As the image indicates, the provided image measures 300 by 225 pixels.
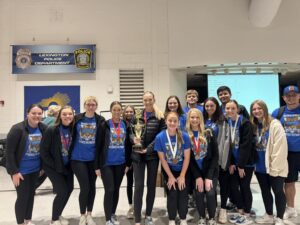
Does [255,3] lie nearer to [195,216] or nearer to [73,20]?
[73,20]

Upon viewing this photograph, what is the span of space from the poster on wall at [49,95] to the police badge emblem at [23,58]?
1.89ft

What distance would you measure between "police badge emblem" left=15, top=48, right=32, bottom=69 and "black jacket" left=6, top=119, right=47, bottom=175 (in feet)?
15.9

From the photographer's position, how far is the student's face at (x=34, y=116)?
298cm

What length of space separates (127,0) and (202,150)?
219 inches

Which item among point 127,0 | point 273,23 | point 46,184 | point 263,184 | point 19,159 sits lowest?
point 46,184

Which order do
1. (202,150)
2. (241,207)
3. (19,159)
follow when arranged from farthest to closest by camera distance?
1. (241,207)
2. (202,150)
3. (19,159)

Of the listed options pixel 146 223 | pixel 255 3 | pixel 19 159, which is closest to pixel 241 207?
pixel 146 223

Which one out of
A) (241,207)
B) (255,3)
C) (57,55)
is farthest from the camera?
(57,55)

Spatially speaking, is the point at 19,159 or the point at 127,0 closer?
the point at 19,159

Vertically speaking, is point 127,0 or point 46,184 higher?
point 127,0

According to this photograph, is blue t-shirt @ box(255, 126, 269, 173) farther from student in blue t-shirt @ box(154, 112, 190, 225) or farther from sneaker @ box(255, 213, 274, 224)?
student in blue t-shirt @ box(154, 112, 190, 225)

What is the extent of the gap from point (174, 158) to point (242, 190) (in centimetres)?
94

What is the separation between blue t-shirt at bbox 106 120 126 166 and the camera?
124 inches

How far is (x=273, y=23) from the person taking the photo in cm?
709
